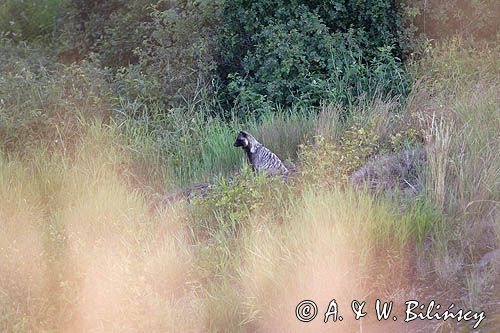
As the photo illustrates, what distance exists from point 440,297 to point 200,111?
13.8 feet

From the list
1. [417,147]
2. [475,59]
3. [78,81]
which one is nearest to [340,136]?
[417,147]

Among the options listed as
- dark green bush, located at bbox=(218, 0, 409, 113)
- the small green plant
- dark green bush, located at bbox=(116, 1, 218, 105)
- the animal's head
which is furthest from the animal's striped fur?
dark green bush, located at bbox=(116, 1, 218, 105)

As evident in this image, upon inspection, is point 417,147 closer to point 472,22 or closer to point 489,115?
point 489,115

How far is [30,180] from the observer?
25.6 ft

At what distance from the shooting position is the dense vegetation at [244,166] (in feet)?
19.1

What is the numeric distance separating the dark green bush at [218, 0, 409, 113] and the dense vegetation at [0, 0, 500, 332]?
0.08 feet

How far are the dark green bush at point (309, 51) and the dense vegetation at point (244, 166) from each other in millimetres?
24

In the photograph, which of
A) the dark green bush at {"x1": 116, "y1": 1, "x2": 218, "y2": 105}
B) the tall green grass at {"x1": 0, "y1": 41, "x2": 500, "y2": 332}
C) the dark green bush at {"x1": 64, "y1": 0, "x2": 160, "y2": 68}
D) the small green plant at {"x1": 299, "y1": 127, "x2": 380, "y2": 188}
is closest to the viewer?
the tall green grass at {"x1": 0, "y1": 41, "x2": 500, "y2": 332}

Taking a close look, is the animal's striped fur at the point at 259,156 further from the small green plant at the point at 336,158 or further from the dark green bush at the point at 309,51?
the dark green bush at the point at 309,51

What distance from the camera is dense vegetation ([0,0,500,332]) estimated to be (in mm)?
5812

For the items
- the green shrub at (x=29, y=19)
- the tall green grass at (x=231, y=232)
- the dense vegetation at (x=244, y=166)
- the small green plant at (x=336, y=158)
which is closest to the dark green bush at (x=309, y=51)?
the dense vegetation at (x=244, y=166)

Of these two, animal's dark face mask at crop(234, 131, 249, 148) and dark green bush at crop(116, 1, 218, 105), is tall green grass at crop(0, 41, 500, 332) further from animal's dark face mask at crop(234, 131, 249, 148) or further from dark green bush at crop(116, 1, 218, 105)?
dark green bush at crop(116, 1, 218, 105)

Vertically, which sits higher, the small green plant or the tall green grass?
the small green plant

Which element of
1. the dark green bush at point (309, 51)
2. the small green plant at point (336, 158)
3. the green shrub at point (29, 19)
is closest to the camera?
the small green plant at point (336, 158)
